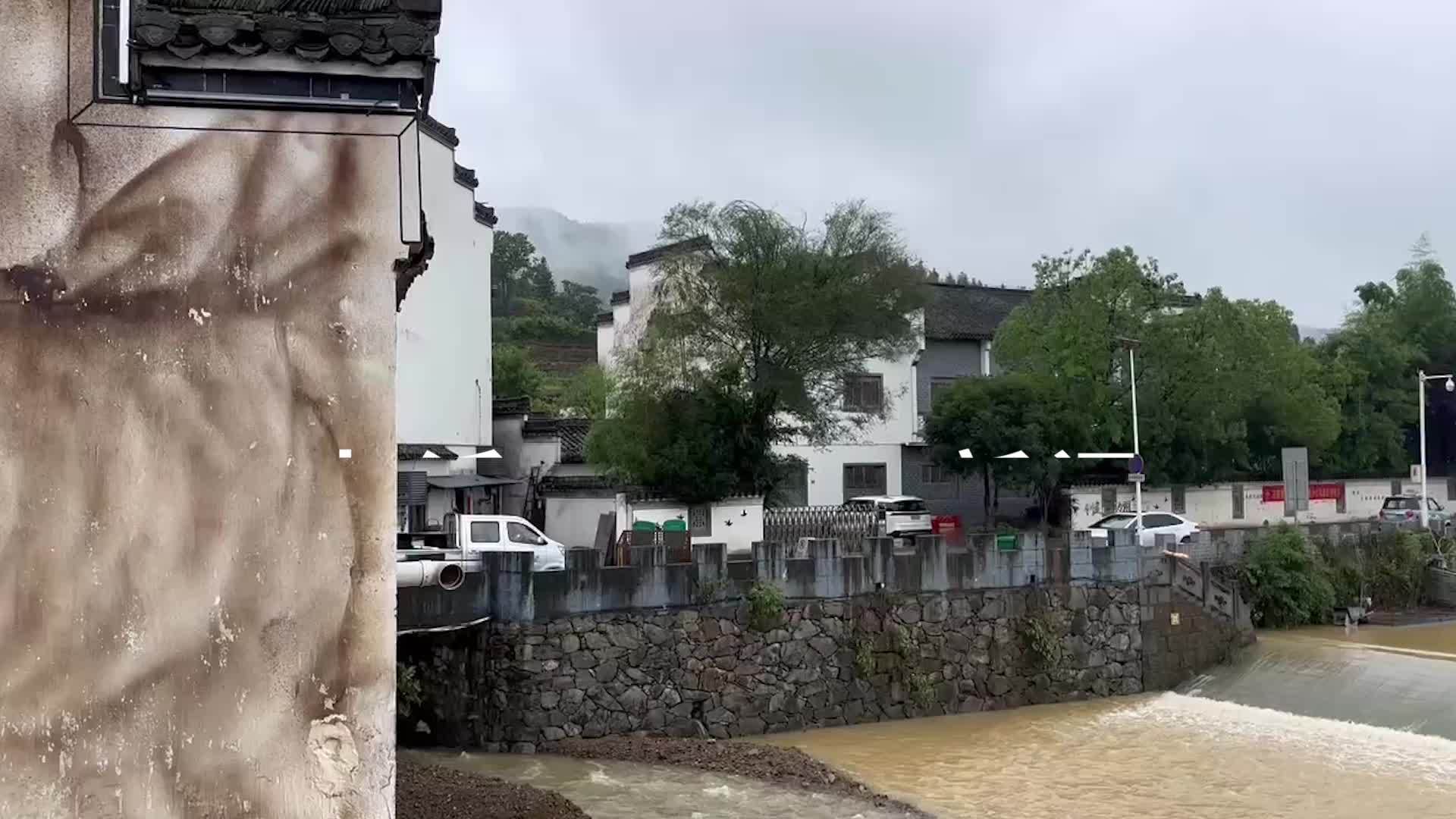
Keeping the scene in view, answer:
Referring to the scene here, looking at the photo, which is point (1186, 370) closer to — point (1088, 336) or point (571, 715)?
point (1088, 336)

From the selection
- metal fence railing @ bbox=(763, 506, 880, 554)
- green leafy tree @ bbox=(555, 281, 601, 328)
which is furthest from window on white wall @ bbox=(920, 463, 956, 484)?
green leafy tree @ bbox=(555, 281, 601, 328)

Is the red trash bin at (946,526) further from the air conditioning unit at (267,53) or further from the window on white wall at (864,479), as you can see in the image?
the air conditioning unit at (267,53)

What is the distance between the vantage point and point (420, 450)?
27500 mm

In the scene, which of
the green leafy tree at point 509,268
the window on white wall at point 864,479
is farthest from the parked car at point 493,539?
the green leafy tree at point 509,268

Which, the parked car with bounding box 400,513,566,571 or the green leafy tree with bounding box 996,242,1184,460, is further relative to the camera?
the green leafy tree with bounding box 996,242,1184,460

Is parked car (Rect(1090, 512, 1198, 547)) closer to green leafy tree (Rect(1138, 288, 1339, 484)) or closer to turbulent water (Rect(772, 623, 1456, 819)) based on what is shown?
green leafy tree (Rect(1138, 288, 1339, 484))

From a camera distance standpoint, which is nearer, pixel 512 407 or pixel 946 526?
pixel 946 526

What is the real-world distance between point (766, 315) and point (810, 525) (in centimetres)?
470

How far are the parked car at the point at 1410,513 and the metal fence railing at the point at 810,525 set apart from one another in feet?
45.4

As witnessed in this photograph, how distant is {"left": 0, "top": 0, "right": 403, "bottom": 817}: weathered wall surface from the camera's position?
5938mm

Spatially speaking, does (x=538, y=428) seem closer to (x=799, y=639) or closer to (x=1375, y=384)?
(x=799, y=639)

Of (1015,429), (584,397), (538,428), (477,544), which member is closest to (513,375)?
(584,397)

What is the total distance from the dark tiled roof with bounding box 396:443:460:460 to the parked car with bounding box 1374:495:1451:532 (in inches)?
903

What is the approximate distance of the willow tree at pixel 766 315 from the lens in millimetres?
27156
